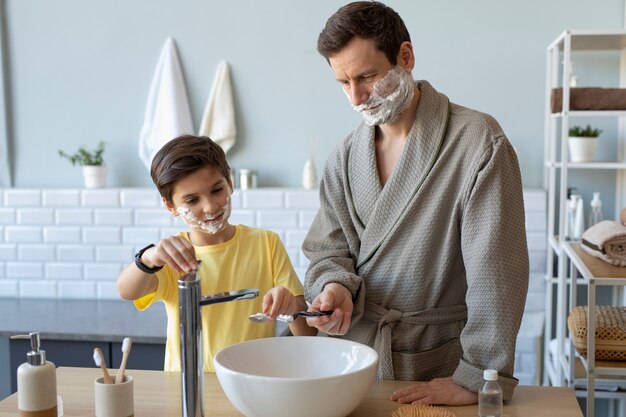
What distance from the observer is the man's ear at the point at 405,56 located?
1.66 metres

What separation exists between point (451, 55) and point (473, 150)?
5.53 feet

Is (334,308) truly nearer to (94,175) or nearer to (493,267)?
(493,267)

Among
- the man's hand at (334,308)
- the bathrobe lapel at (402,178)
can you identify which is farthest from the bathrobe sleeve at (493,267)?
the man's hand at (334,308)

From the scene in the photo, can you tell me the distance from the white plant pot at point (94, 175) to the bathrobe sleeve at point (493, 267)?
2165 mm

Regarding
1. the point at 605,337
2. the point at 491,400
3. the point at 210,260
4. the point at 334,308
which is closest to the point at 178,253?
the point at 334,308

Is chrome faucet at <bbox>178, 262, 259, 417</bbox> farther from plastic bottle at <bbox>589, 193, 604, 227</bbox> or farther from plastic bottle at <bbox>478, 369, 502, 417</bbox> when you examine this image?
plastic bottle at <bbox>589, 193, 604, 227</bbox>

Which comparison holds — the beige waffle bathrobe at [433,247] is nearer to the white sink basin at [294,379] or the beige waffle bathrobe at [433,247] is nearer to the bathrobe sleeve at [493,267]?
the bathrobe sleeve at [493,267]

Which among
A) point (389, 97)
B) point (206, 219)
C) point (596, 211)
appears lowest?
point (596, 211)

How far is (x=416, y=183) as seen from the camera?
167 centimetres

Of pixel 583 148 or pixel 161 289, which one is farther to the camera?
pixel 583 148

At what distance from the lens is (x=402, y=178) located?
5.56 ft

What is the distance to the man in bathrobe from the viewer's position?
1518 millimetres

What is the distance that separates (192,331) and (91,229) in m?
2.31

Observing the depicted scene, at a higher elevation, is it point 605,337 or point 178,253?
point 178,253
